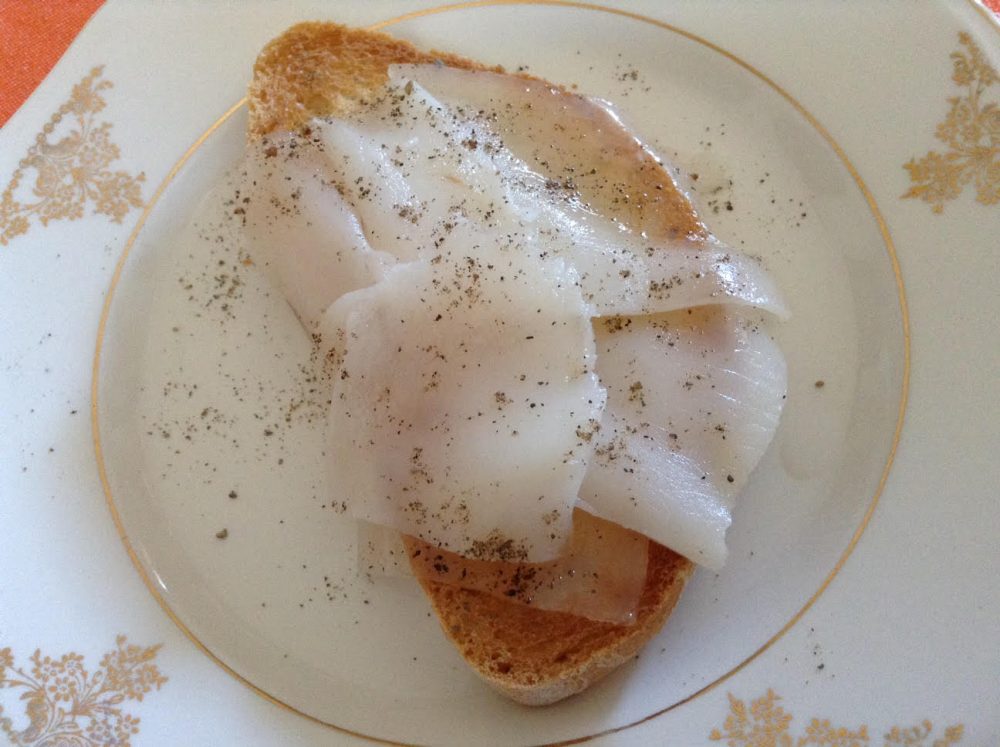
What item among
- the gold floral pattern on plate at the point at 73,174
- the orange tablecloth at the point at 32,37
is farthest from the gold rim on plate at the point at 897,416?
the orange tablecloth at the point at 32,37

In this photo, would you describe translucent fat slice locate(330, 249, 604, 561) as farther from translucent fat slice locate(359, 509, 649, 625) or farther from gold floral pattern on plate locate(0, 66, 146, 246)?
gold floral pattern on plate locate(0, 66, 146, 246)

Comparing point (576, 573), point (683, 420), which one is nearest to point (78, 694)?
point (576, 573)

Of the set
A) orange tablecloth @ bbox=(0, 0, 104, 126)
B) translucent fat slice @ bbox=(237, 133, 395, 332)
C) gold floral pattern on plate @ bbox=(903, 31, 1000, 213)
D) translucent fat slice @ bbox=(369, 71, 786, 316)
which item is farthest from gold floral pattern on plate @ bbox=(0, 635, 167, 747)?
gold floral pattern on plate @ bbox=(903, 31, 1000, 213)

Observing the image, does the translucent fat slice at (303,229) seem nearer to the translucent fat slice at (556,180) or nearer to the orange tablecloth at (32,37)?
the translucent fat slice at (556,180)

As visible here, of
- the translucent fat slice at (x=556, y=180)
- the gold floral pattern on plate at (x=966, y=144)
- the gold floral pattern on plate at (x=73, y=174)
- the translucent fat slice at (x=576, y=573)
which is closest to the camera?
the translucent fat slice at (x=576, y=573)

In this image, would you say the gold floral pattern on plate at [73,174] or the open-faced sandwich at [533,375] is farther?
the gold floral pattern on plate at [73,174]

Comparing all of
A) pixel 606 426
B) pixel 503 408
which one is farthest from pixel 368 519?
pixel 606 426

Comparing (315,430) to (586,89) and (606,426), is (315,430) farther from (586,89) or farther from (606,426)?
(586,89)

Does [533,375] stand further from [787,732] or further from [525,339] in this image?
[787,732]
